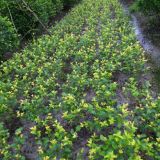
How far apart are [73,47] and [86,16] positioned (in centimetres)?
530

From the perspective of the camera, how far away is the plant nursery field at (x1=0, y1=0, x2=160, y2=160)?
4.52 meters

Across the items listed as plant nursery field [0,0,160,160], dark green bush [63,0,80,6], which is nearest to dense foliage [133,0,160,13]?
plant nursery field [0,0,160,160]

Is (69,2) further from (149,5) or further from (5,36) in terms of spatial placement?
(5,36)

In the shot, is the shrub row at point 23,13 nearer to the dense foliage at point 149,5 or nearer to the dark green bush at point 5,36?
the dark green bush at point 5,36

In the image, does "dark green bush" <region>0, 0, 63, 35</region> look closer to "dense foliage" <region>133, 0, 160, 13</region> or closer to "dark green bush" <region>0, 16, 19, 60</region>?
"dark green bush" <region>0, 16, 19, 60</region>

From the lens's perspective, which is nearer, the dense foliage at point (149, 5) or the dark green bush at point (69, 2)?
the dense foliage at point (149, 5)

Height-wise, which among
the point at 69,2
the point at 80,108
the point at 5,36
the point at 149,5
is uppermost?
the point at 5,36

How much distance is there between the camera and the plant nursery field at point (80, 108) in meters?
4.52

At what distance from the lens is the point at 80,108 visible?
5.43 m

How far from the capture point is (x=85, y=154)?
4.91 meters

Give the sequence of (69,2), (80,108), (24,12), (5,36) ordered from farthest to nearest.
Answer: (69,2) < (24,12) < (5,36) < (80,108)

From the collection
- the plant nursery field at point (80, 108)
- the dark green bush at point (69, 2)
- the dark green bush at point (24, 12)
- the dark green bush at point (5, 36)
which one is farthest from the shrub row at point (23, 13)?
the dark green bush at point (69, 2)

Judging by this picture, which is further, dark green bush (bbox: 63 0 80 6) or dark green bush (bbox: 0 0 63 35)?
dark green bush (bbox: 63 0 80 6)

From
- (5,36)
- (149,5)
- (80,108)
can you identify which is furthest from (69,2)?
(80,108)
